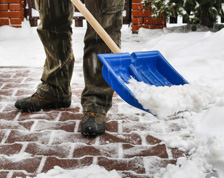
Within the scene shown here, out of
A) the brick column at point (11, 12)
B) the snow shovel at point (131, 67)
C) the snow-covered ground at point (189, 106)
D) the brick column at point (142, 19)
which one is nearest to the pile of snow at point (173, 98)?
the snow-covered ground at point (189, 106)

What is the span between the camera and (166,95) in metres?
1.73

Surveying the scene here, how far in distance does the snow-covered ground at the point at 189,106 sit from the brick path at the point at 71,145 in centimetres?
9

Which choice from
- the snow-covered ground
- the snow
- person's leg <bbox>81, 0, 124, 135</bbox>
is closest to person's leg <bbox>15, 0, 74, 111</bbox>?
person's leg <bbox>81, 0, 124, 135</bbox>

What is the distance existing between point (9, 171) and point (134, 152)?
0.77 metres

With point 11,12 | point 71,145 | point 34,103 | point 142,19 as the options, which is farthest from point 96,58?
point 11,12

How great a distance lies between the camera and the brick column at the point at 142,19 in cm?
583

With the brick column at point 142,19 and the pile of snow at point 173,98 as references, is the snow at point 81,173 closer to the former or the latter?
the pile of snow at point 173,98

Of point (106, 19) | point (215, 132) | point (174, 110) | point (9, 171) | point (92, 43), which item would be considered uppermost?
Answer: point (106, 19)

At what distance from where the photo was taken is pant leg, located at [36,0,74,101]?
2547mm

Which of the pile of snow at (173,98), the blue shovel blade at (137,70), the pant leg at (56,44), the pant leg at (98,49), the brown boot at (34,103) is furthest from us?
the brown boot at (34,103)

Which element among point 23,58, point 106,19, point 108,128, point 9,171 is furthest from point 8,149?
point 23,58

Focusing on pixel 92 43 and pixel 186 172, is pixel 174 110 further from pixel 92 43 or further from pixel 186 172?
pixel 92 43

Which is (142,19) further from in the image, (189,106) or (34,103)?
(189,106)

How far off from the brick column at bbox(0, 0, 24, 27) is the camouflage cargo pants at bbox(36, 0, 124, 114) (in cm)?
348
